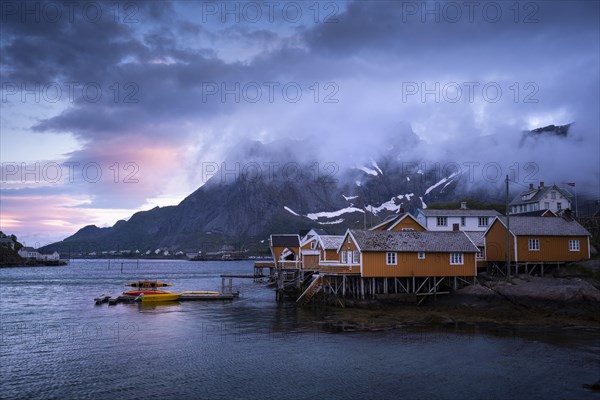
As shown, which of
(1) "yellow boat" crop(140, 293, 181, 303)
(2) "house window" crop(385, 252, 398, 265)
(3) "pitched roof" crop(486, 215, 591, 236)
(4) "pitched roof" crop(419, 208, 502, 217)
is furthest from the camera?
(4) "pitched roof" crop(419, 208, 502, 217)

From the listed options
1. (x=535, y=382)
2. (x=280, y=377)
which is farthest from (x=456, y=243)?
(x=280, y=377)

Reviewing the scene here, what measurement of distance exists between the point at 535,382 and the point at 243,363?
16510 mm

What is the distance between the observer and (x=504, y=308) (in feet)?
154

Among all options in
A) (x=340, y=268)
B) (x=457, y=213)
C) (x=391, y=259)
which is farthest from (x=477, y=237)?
(x=340, y=268)

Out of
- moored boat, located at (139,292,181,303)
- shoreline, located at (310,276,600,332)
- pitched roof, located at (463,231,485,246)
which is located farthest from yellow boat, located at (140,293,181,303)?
pitched roof, located at (463,231,485,246)

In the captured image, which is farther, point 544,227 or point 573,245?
point 544,227

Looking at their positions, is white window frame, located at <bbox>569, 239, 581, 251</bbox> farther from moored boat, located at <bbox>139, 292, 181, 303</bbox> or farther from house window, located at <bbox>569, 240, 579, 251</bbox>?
moored boat, located at <bbox>139, 292, 181, 303</bbox>

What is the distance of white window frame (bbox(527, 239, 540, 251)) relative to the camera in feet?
185

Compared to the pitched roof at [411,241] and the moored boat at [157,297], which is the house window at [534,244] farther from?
the moored boat at [157,297]

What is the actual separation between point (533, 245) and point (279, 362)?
3797 cm

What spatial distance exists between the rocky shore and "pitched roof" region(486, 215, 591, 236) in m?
4.61

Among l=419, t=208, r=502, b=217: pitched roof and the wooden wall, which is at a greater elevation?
l=419, t=208, r=502, b=217: pitched roof

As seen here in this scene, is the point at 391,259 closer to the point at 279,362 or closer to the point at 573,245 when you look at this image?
the point at 573,245

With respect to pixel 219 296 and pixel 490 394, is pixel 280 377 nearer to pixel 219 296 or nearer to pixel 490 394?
pixel 490 394
